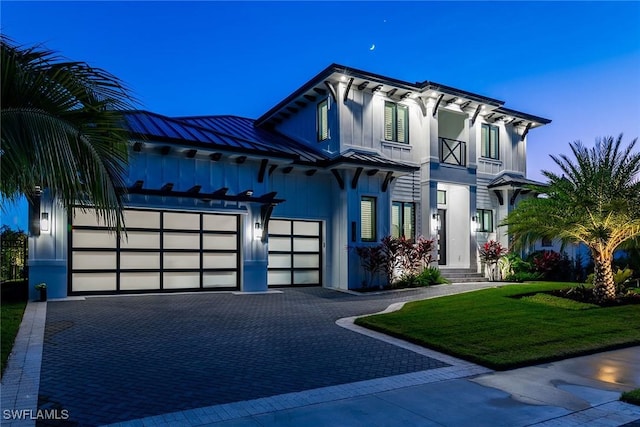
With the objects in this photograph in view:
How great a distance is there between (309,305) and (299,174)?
5.89 metres

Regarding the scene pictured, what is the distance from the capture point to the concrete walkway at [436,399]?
4445mm

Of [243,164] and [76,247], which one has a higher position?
[243,164]

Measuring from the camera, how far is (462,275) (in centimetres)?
1877

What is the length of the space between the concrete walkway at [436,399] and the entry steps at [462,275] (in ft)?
37.6

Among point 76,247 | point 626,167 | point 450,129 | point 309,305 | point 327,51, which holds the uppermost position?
point 327,51

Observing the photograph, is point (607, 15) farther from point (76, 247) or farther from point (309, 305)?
point (76, 247)

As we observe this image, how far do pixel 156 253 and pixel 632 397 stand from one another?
41.5 feet

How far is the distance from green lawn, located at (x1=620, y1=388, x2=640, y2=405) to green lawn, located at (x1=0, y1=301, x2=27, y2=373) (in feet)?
25.8

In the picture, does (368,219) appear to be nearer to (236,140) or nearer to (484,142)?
(236,140)

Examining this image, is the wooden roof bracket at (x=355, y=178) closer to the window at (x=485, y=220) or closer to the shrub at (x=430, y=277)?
the shrub at (x=430, y=277)

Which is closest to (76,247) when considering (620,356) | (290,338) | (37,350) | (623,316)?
(37,350)

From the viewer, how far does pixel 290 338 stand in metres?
8.05

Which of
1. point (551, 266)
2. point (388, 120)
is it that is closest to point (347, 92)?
point (388, 120)

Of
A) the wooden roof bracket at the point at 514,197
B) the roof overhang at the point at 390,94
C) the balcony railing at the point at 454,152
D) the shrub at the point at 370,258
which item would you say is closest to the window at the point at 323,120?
the roof overhang at the point at 390,94
